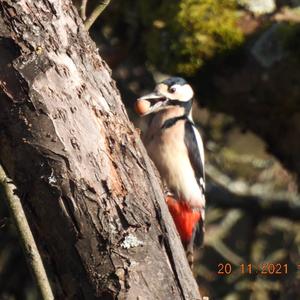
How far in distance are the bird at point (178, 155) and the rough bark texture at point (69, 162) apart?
210 centimetres

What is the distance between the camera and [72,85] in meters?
2.77

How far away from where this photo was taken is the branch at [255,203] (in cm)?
629

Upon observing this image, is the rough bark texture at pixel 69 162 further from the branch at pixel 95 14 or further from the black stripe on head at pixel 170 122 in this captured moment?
the black stripe on head at pixel 170 122

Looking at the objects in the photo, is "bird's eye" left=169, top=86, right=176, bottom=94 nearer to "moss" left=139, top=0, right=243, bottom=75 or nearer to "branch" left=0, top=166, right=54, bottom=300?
"moss" left=139, top=0, right=243, bottom=75

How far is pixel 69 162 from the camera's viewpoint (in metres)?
2.74

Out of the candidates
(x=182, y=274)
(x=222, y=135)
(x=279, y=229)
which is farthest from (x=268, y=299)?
(x=182, y=274)

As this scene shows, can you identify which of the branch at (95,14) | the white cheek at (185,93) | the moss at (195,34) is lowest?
the white cheek at (185,93)

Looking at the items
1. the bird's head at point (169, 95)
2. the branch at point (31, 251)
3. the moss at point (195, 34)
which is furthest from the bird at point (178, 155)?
the branch at point (31, 251)

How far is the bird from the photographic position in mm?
4957

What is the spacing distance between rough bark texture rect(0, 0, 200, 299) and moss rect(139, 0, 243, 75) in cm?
289

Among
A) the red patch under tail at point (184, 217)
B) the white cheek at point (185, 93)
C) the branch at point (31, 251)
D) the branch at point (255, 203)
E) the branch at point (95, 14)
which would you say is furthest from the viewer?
the branch at point (255, 203)

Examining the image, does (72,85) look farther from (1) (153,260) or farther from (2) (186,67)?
(2) (186,67)

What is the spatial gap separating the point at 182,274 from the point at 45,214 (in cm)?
49

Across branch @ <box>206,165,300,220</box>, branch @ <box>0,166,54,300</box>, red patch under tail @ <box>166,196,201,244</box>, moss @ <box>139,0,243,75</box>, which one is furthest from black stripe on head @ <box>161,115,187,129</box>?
branch @ <box>0,166,54,300</box>
